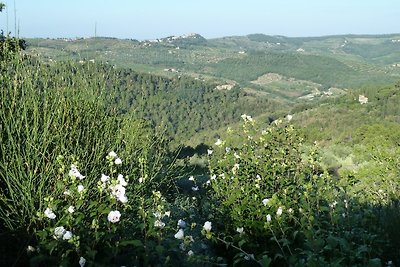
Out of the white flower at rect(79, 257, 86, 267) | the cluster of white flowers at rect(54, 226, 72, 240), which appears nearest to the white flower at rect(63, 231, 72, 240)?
the cluster of white flowers at rect(54, 226, 72, 240)

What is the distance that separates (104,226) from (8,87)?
1527 mm

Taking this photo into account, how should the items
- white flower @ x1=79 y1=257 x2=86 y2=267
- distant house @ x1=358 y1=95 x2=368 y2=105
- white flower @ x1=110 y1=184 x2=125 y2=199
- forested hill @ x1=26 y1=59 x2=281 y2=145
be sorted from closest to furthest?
white flower @ x1=79 y1=257 x2=86 y2=267 → white flower @ x1=110 y1=184 x2=125 y2=199 → distant house @ x1=358 y1=95 x2=368 y2=105 → forested hill @ x1=26 y1=59 x2=281 y2=145

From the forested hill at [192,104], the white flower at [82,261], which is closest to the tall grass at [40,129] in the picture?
the white flower at [82,261]

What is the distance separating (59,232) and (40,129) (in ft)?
4.35

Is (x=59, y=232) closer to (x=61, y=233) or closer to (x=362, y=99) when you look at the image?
(x=61, y=233)

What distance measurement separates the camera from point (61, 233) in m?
2.42

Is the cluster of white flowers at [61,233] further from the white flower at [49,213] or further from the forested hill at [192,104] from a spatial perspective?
the forested hill at [192,104]

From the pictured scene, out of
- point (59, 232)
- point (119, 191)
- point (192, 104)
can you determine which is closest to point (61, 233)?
point (59, 232)

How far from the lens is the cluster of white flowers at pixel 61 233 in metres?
2.36

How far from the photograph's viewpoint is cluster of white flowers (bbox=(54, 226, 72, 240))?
2359 mm

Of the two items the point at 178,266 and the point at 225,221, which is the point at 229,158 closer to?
the point at 225,221

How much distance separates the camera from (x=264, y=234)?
3691 mm

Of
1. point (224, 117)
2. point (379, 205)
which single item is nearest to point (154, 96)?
point (224, 117)

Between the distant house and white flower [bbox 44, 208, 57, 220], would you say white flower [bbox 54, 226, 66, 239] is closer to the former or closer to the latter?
white flower [bbox 44, 208, 57, 220]
